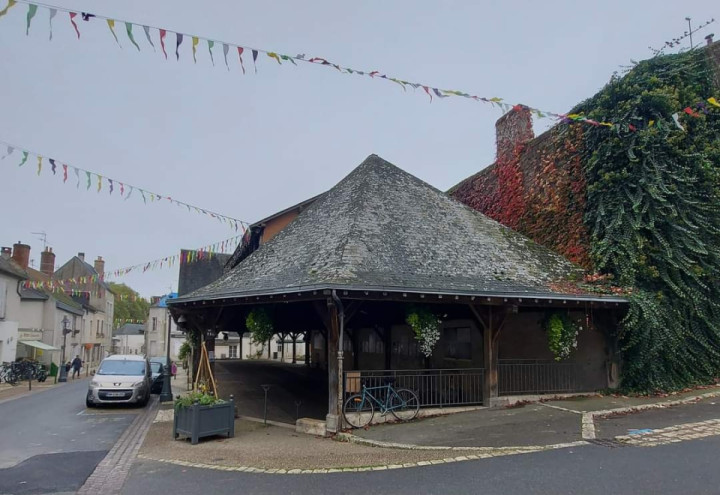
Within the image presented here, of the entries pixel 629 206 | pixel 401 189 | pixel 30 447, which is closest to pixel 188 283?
pixel 401 189

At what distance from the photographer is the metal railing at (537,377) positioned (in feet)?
39.2

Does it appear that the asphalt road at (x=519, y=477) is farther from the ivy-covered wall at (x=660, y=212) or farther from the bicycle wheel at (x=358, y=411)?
the ivy-covered wall at (x=660, y=212)

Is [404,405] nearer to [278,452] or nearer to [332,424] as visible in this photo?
[332,424]

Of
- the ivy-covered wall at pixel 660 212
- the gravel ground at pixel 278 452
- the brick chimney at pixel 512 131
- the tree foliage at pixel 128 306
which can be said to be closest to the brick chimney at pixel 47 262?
the gravel ground at pixel 278 452

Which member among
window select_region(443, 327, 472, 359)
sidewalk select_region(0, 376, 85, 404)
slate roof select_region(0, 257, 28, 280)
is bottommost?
sidewalk select_region(0, 376, 85, 404)

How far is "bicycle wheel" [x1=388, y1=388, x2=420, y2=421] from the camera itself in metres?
10.0

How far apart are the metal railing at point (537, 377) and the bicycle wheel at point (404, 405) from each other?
2.57 m

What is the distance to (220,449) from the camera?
27.9 feet

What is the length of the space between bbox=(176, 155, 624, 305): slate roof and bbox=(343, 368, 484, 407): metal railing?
1887mm

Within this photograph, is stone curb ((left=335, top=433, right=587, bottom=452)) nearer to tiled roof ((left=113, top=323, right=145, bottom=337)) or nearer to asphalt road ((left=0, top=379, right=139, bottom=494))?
asphalt road ((left=0, top=379, right=139, bottom=494))

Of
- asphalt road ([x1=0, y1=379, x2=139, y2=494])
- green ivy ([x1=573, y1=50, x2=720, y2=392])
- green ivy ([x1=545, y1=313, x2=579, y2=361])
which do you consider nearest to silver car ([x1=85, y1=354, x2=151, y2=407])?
asphalt road ([x1=0, y1=379, x2=139, y2=494])

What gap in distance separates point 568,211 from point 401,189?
4534mm

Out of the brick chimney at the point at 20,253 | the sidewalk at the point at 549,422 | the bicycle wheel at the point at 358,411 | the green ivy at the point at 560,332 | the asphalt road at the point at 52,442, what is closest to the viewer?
the asphalt road at the point at 52,442

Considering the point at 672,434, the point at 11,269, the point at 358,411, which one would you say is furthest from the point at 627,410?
the point at 11,269
